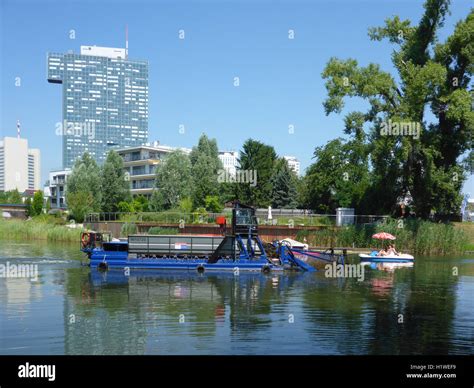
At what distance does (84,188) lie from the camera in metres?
87.6

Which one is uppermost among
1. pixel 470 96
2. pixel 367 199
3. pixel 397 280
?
pixel 470 96

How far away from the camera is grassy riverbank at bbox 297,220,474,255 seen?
53.1 meters

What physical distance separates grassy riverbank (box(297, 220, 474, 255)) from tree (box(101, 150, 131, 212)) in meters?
45.2

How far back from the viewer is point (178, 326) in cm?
1953
